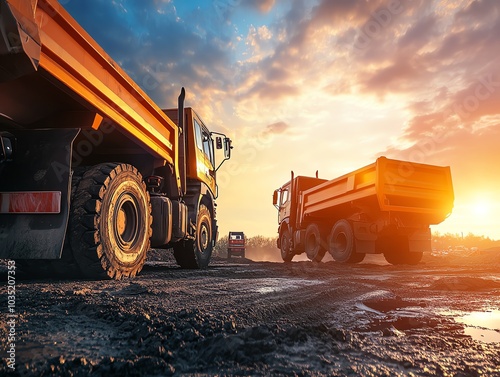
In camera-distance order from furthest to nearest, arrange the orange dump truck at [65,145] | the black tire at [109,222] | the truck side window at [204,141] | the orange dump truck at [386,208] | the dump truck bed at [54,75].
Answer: the orange dump truck at [386,208]
the truck side window at [204,141]
the black tire at [109,222]
the orange dump truck at [65,145]
the dump truck bed at [54,75]

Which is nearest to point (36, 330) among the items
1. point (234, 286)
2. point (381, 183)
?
point (234, 286)

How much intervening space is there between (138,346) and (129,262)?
260cm

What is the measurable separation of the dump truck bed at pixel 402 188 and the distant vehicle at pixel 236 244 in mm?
13413

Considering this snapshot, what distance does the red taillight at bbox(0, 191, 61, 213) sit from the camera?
121 inches

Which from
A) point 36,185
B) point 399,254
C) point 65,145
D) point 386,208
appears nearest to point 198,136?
point 65,145

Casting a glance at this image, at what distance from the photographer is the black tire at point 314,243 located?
35.5 ft

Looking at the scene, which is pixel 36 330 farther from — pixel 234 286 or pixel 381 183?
pixel 381 183

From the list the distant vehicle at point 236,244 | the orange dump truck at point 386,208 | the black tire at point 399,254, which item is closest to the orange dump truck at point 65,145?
the orange dump truck at point 386,208

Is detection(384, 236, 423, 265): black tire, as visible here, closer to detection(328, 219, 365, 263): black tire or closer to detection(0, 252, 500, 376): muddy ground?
detection(328, 219, 365, 263): black tire

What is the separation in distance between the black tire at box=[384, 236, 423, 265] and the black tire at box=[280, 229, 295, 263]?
3.72 m

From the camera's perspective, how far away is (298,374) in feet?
4.30

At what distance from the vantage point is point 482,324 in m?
2.34

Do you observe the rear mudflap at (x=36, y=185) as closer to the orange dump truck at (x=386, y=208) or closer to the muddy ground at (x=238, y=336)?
the muddy ground at (x=238, y=336)

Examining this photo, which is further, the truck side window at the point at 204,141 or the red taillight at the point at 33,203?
the truck side window at the point at 204,141
